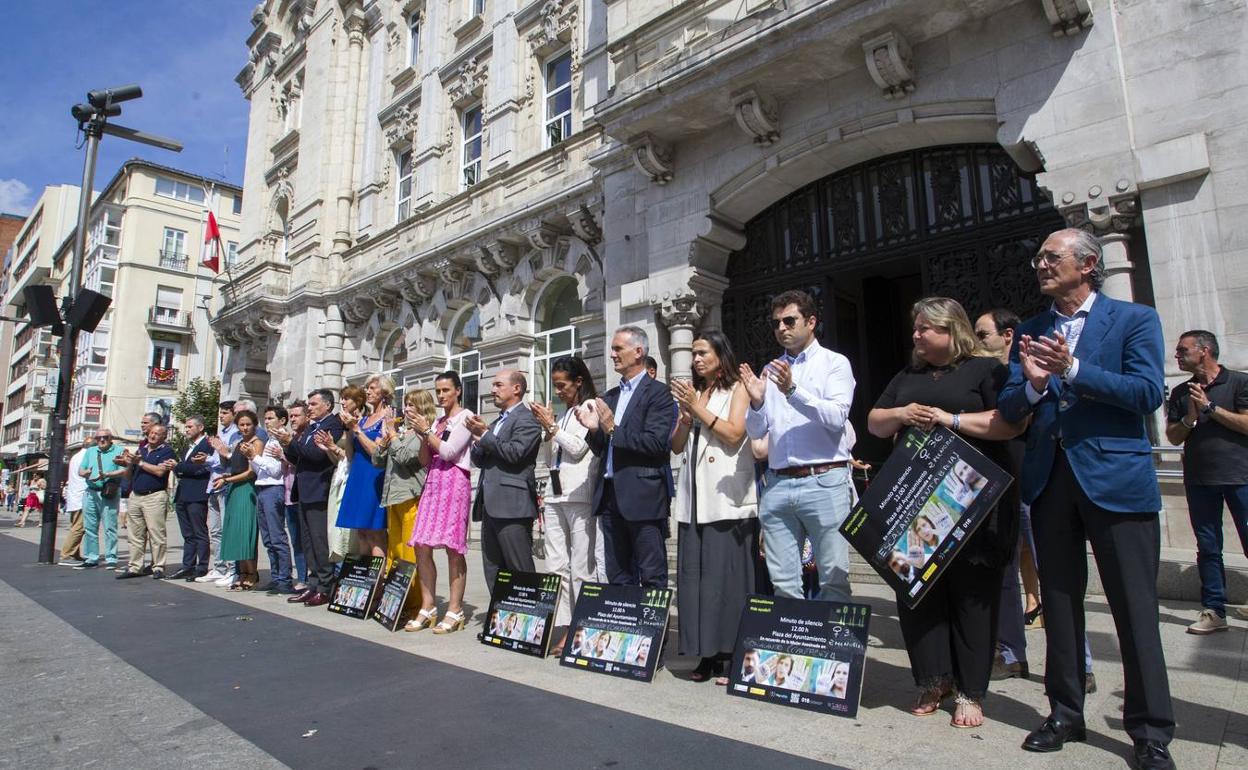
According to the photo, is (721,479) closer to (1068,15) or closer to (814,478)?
(814,478)

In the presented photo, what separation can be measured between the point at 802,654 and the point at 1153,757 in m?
1.35

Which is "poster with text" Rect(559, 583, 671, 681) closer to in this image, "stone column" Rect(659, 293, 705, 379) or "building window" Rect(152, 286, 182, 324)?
"stone column" Rect(659, 293, 705, 379)

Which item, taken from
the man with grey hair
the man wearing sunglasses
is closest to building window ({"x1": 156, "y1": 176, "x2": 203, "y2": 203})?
the man wearing sunglasses

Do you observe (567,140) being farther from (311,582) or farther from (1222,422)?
(1222,422)

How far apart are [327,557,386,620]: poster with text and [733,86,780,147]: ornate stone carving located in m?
6.52

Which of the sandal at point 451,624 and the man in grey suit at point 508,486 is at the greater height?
the man in grey suit at point 508,486

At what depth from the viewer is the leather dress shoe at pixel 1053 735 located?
8.94 feet

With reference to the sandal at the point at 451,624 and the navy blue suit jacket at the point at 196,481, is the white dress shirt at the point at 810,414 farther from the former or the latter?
the navy blue suit jacket at the point at 196,481

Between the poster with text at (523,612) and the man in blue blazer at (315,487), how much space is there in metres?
2.58

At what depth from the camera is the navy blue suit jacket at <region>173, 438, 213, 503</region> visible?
323 inches

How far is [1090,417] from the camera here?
9.09 ft

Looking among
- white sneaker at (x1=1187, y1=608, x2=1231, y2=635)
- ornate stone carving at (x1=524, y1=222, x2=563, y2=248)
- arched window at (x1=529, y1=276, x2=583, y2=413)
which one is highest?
ornate stone carving at (x1=524, y1=222, x2=563, y2=248)

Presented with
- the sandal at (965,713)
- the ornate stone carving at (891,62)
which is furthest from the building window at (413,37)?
the sandal at (965,713)

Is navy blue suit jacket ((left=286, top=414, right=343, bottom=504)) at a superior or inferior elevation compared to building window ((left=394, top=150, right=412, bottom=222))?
inferior
